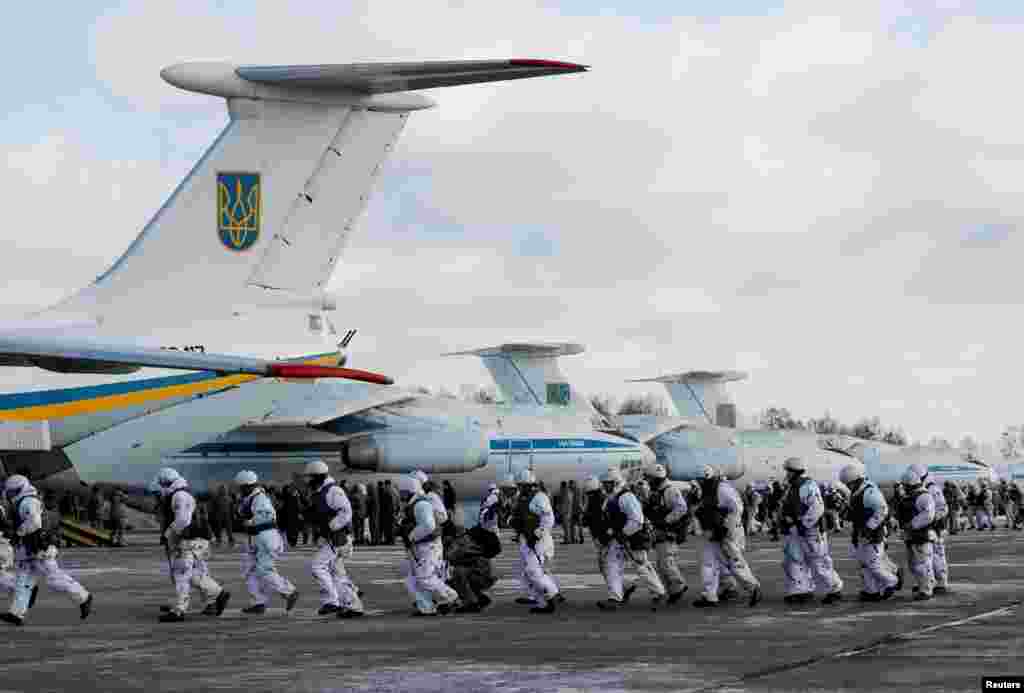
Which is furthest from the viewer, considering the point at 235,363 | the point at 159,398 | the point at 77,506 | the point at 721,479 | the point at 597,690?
the point at 77,506

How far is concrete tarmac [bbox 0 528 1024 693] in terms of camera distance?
11.4m

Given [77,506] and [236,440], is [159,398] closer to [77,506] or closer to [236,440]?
[236,440]

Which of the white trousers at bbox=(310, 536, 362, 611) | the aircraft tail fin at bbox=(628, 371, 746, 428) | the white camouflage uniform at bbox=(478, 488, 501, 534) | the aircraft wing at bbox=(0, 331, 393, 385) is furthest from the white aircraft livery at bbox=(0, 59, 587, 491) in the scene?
the aircraft tail fin at bbox=(628, 371, 746, 428)

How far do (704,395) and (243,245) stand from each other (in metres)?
50.5

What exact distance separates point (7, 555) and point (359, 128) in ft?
34.7

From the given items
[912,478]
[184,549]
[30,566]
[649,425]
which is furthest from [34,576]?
[649,425]

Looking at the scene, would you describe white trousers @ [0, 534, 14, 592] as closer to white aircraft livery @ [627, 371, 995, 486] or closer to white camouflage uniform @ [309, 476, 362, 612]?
white camouflage uniform @ [309, 476, 362, 612]

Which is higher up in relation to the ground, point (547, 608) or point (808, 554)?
point (808, 554)

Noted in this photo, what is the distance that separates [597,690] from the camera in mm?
10836

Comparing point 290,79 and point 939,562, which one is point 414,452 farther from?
point 939,562

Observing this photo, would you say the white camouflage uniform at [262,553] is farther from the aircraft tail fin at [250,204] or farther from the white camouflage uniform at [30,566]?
the aircraft tail fin at [250,204]

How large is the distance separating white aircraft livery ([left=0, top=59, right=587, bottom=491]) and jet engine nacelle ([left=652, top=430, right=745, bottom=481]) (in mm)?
26778

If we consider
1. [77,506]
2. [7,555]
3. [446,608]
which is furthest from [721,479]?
[77,506]

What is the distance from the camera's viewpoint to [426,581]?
711 inches
